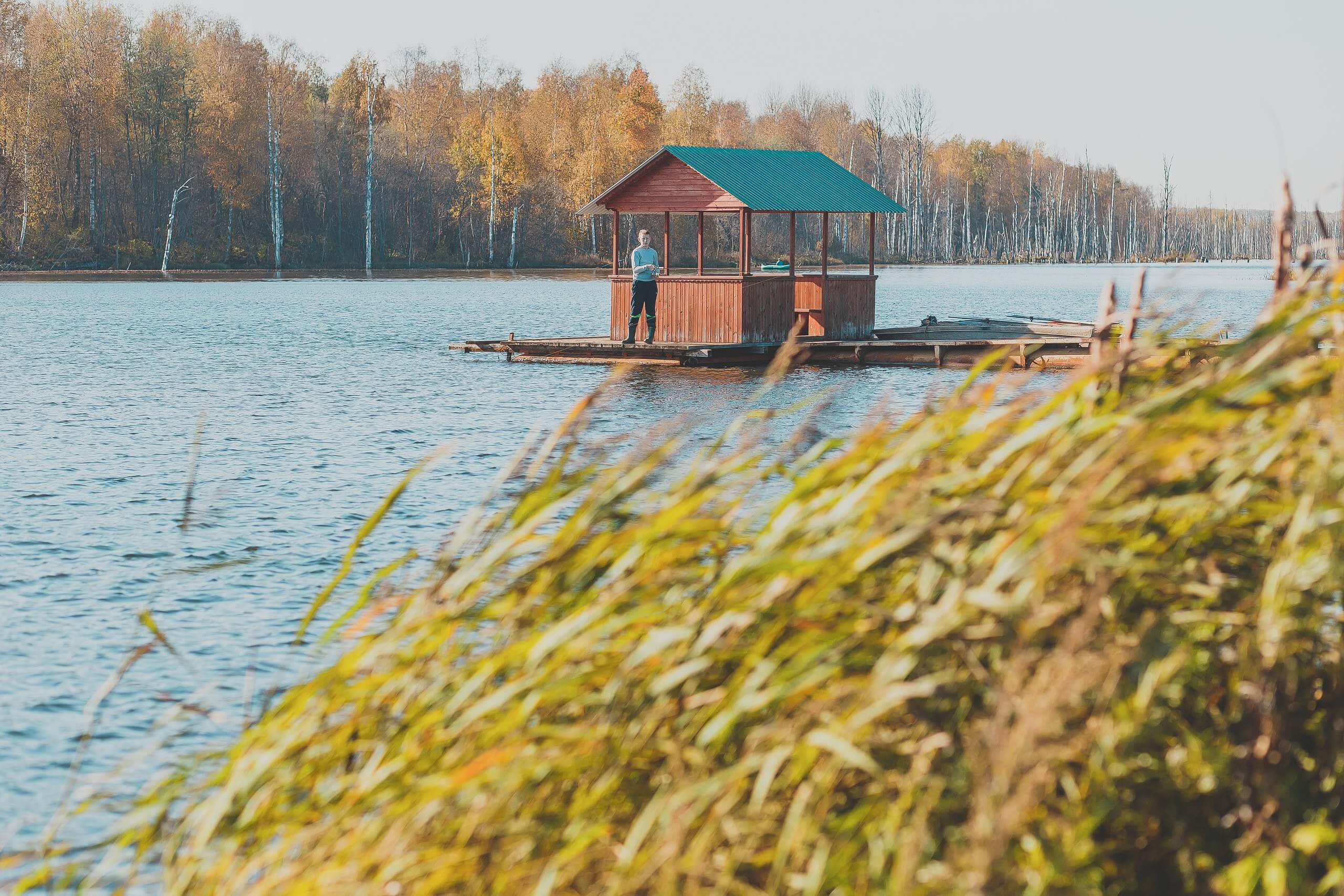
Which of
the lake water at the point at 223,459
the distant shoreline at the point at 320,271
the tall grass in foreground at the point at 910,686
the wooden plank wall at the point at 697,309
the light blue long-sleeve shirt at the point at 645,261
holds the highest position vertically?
the distant shoreline at the point at 320,271

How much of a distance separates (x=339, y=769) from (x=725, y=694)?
1.31m

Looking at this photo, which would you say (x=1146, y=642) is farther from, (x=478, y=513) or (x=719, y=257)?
(x=719, y=257)

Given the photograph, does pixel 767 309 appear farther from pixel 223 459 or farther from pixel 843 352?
pixel 223 459

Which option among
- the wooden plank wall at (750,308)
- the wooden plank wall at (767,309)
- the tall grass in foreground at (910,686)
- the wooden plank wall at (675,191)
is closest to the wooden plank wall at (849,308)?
the wooden plank wall at (750,308)

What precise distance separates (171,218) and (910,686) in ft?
283

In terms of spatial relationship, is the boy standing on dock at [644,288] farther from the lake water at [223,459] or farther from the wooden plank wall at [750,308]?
the lake water at [223,459]

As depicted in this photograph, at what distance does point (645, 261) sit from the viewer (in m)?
27.9

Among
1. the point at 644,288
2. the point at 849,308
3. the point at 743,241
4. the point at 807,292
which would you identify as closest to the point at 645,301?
the point at 644,288

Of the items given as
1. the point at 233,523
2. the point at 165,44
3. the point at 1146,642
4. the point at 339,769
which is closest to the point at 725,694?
the point at 1146,642

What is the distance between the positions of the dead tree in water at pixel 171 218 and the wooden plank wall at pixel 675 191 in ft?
201

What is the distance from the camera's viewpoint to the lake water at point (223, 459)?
9180 millimetres

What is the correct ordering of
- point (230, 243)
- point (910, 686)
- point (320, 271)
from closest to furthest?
point (910, 686) → point (230, 243) → point (320, 271)

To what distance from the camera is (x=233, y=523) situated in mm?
14562

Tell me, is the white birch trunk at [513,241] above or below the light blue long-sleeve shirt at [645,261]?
above
